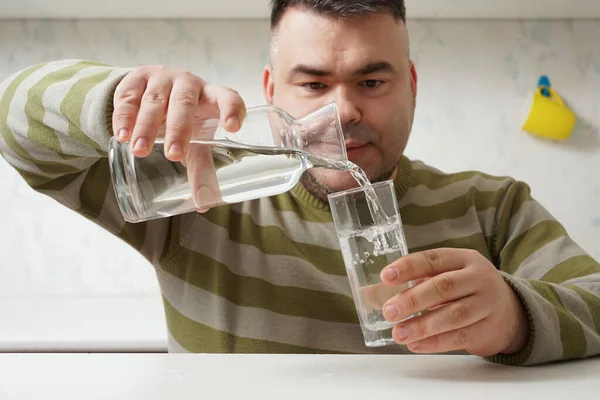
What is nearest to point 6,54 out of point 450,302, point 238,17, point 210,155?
point 238,17

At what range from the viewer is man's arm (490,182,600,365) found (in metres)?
0.78

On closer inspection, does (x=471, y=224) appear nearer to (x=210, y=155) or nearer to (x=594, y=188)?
(x=210, y=155)

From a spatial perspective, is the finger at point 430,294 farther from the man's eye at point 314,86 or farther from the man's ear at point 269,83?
the man's ear at point 269,83

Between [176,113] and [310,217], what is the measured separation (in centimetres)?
54

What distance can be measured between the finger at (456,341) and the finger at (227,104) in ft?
0.92

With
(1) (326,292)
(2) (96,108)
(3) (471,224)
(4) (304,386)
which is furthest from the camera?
(3) (471,224)

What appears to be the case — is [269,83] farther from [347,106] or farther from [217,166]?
[217,166]

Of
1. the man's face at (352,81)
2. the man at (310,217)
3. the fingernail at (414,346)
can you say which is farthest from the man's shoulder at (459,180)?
the fingernail at (414,346)

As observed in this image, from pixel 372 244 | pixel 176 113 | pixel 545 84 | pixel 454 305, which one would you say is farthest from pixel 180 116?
pixel 545 84

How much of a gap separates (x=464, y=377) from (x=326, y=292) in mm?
421

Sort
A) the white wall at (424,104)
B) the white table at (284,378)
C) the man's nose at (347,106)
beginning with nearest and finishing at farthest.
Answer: the white table at (284,378)
the man's nose at (347,106)
the white wall at (424,104)

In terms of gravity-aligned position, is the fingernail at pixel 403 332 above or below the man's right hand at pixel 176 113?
below

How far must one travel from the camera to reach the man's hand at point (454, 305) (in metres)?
0.68

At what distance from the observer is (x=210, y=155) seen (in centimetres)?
71
